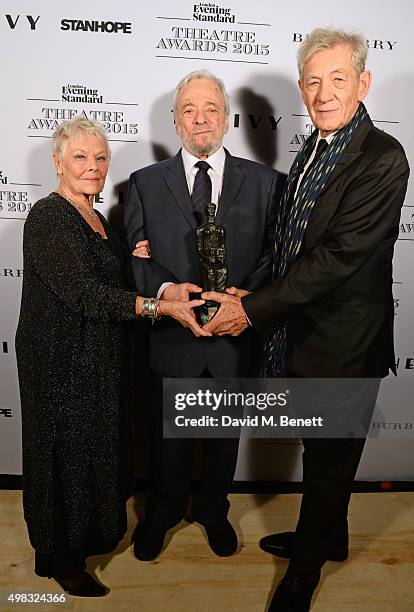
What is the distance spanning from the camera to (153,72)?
2061 mm

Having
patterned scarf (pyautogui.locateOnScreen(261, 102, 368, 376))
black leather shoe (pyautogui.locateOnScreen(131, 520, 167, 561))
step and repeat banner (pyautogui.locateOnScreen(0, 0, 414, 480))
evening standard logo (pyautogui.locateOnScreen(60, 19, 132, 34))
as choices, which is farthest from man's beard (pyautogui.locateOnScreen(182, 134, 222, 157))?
black leather shoe (pyautogui.locateOnScreen(131, 520, 167, 561))

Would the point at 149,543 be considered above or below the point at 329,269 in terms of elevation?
below

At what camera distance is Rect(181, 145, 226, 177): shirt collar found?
1.80m

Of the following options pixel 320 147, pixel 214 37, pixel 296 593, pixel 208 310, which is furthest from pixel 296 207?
pixel 296 593

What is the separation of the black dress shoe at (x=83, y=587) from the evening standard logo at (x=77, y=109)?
155 centimetres

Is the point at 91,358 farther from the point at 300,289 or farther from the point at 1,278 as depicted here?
the point at 1,278

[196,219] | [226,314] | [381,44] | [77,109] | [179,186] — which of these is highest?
[381,44]

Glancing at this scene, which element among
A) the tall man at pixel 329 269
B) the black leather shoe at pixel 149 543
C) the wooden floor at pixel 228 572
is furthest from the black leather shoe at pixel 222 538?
the tall man at pixel 329 269

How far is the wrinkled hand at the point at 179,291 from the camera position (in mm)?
1689

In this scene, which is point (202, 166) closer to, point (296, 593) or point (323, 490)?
point (323, 490)

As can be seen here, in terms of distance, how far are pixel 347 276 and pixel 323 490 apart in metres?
0.67

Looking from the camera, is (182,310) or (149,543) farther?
(149,543)

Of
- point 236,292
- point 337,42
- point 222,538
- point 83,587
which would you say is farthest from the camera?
point 222,538

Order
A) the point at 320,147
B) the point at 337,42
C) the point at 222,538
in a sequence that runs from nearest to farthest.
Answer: the point at 337,42
the point at 320,147
the point at 222,538
